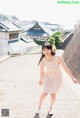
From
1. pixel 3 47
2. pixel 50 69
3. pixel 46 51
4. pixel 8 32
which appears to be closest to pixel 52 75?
pixel 50 69

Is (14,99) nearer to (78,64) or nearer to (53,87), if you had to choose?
(53,87)

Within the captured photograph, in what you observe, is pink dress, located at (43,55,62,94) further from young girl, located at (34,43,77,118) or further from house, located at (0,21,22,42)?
house, located at (0,21,22,42)

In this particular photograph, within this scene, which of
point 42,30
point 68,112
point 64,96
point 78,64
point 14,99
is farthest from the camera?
point 42,30

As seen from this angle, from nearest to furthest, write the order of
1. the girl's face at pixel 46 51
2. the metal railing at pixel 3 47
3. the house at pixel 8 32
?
the girl's face at pixel 46 51, the metal railing at pixel 3 47, the house at pixel 8 32

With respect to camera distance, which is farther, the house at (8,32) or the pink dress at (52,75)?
the house at (8,32)

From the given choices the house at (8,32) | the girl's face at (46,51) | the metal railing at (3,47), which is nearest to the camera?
the girl's face at (46,51)

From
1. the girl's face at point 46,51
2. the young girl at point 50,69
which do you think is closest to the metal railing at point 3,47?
the young girl at point 50,69

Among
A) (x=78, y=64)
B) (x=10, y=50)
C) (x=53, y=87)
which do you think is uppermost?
(x=53, y=87)

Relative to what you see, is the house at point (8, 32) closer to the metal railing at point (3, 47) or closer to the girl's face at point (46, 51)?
the metal railing at point (3, 47)

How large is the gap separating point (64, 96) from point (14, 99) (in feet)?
5.48

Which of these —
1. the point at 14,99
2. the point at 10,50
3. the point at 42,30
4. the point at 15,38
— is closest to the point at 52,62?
the point at 14,99

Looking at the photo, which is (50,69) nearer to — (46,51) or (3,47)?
(46,51)

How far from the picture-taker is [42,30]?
56406 millimetres

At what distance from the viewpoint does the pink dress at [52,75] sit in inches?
240
